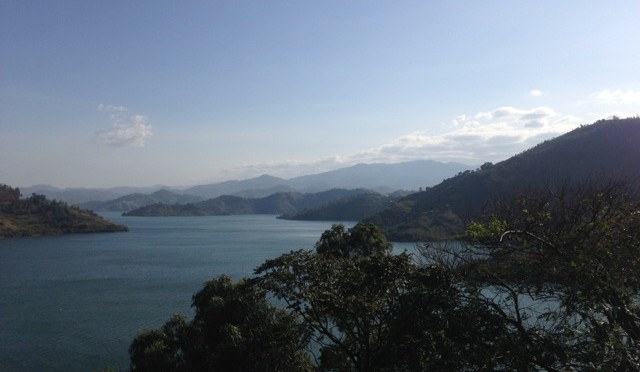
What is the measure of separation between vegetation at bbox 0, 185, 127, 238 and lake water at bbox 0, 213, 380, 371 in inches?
1398

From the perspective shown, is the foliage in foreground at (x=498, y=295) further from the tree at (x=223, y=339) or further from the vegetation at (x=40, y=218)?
the vegetation at (x=40, y=218)

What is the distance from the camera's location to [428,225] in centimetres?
8331

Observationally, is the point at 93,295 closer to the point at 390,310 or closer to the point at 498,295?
the point at 390,310

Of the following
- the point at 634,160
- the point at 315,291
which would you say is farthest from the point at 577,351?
the point at 634,160

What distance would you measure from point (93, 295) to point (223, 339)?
31970 mm

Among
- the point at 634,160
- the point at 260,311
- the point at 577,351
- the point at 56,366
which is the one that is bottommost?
the point at 56,366

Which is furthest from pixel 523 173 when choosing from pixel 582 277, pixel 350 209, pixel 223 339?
pixel 582 277

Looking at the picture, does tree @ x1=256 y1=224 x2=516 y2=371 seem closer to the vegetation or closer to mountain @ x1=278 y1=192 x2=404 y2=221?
the vegetation

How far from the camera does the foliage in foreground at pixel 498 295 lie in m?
5.43

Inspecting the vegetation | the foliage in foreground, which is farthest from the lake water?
the vegetation

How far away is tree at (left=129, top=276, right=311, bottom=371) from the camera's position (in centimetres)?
1151

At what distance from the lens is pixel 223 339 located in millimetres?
13656

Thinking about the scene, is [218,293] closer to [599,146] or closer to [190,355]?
[190,355]

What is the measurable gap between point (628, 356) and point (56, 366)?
25550mm
